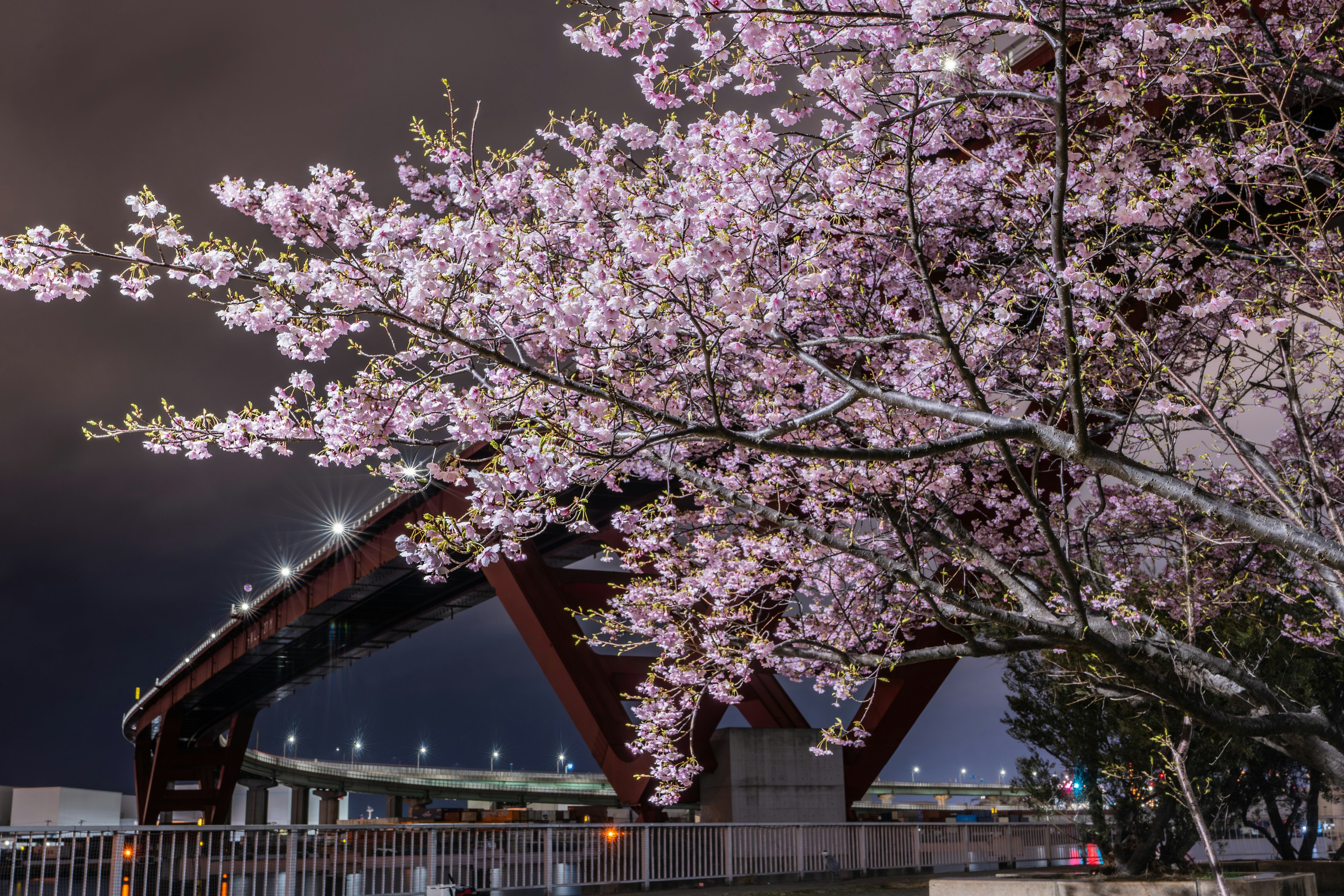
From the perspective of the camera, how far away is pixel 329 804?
85562mm

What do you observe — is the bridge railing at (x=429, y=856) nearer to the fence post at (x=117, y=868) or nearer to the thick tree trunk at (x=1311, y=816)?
the fence post at (x=117, y=868)

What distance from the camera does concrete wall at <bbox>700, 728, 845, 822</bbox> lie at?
16.4m

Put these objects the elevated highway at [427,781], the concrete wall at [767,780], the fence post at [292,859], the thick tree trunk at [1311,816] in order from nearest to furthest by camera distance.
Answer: the fence post at [292,859] < the thick tree trunk at [1311,816] < the concrete wall at [767,780] < the elevated highway at [427,781]

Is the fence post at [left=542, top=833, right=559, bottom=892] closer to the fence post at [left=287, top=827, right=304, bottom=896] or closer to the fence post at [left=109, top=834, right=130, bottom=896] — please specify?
the fence post at [left=287, top=827, right=304, bottom=896]

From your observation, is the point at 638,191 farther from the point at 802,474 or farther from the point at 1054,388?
the point at 1054,388

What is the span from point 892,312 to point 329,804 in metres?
90.1

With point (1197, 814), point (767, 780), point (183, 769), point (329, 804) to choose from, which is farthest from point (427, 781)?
point (1197, 814)

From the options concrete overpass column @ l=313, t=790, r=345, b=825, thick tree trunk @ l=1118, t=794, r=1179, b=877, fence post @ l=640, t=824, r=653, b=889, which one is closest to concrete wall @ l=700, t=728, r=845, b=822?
fence post @ l=640, t=824, r=653, b=889

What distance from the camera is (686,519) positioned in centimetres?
1424

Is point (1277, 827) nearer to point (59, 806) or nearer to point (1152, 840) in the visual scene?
point (1152, 840)

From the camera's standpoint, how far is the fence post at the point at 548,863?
1279 cm

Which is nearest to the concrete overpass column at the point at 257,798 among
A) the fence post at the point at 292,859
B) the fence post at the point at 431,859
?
the fence post at the point at 431,859

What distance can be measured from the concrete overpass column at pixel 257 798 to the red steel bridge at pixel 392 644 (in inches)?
942

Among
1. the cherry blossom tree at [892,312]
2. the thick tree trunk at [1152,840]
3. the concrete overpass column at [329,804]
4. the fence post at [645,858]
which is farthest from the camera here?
the concrete overpass column at [329,804]
